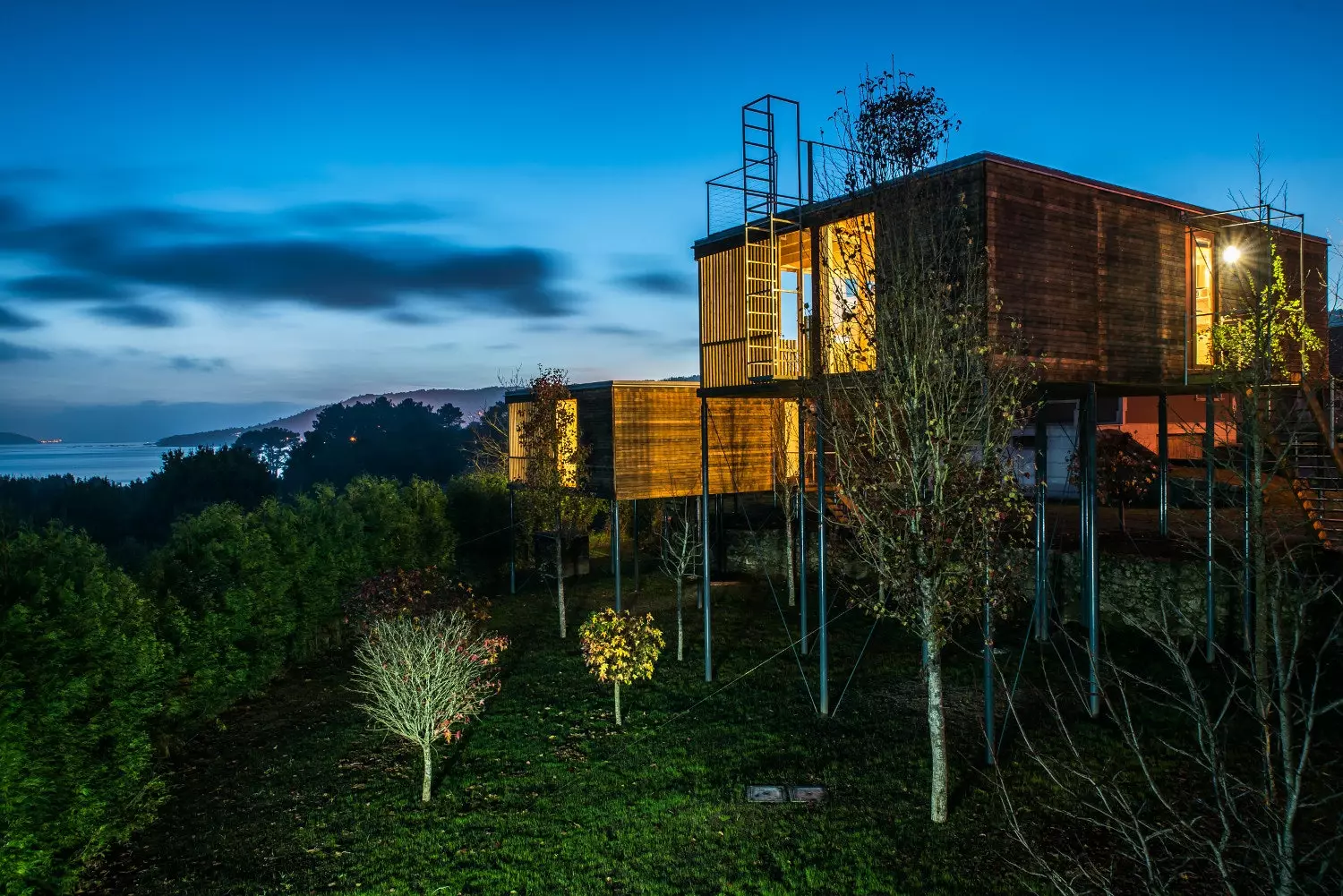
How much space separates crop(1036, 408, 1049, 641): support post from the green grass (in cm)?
159

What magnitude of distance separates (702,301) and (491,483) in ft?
45.3

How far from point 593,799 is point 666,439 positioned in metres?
9.49

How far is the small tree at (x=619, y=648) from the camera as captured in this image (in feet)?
38.0

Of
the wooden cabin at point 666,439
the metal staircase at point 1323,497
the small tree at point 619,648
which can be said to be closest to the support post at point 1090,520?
the metal staircase at point 1323,497

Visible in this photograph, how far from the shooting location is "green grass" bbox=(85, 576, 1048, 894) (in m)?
7.48

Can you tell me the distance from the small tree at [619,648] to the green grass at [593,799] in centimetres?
73

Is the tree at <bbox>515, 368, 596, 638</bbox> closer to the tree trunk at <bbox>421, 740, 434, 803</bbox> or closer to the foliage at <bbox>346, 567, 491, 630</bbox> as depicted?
the foliage at <bbox>346, 567, 491, 630</bbox>

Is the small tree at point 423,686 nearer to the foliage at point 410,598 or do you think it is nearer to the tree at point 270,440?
the foliage at point 410,598

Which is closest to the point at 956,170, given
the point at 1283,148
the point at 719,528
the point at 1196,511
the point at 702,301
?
the point at 1283,148

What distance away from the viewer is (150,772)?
9.79 m

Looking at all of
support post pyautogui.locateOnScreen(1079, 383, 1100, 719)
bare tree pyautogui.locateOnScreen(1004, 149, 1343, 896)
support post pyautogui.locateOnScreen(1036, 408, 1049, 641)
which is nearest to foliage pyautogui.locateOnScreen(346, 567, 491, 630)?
bare tree pyautogui.locateOnScreen(1004, 149, 1343, 896)

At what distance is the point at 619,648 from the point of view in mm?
11641

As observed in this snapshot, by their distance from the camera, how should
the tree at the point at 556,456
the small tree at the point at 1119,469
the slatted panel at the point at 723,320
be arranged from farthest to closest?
the small tree at the point at 1119,469
the tree at the point at 556,456
the slatted panel at the point at 723,320

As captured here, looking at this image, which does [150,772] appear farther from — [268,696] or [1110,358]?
[1110,358]
